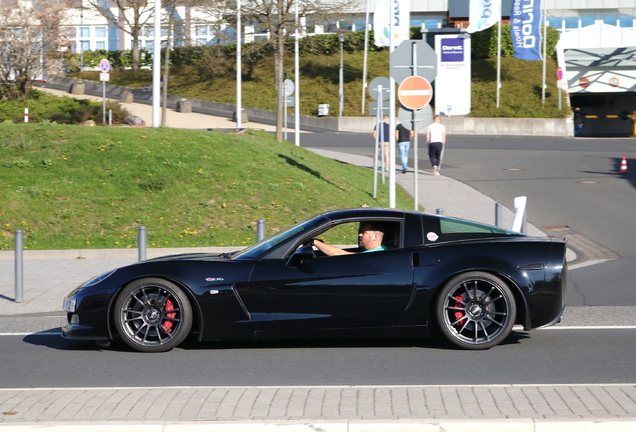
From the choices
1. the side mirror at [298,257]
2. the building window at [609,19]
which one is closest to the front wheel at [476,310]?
the side mirror at [298,257]

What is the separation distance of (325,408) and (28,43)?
40.1 meters

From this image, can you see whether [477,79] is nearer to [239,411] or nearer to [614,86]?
[614,86]

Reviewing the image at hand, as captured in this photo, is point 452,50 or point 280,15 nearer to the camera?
point 280,15

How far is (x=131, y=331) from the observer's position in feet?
23.1

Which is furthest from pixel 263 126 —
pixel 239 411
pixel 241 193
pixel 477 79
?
pixel 239 411

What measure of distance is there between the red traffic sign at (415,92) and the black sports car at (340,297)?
6518mm

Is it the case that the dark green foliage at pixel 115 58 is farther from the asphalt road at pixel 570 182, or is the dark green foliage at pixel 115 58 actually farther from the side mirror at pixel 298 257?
the side mirror at pixel 298 257

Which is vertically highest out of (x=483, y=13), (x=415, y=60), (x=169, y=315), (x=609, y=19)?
(x=609, y=19)

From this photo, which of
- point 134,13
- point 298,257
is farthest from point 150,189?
point 134,13

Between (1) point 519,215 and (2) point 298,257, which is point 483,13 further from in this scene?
(2) point 298,257

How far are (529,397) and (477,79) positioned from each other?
153ft

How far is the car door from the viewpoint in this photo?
273 inches

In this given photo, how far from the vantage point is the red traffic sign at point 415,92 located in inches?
519

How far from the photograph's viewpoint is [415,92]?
13234 mm
